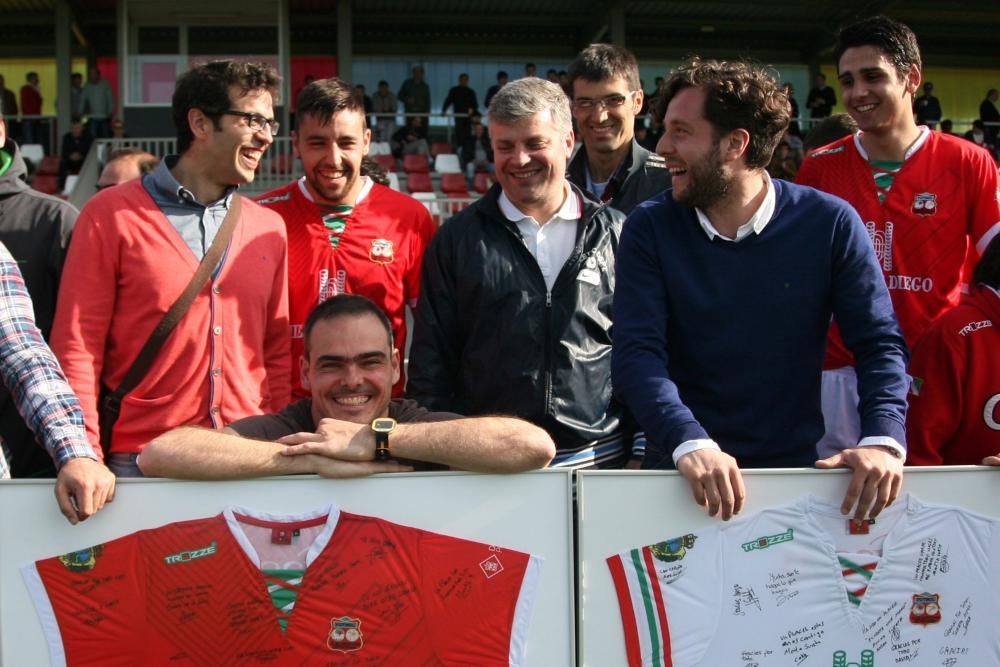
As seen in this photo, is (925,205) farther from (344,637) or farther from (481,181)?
(481,181)

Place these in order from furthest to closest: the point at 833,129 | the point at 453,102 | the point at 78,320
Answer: the point at 453,102
the point at 833,129
the point at 78,320

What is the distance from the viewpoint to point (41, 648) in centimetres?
261

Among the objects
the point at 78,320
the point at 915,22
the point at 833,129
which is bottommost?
the point at 78,320

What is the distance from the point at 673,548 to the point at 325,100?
86.4 inches

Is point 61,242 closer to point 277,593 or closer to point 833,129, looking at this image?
point 277,593

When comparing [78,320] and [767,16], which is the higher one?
[767,16]

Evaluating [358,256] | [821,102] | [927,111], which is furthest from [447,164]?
[358,256]

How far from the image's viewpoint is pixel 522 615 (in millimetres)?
2641

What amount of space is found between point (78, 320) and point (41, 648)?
3.47 feet

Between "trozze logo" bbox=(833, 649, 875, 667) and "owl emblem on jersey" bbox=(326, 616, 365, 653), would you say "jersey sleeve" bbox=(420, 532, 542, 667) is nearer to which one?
"owl emblem on jersey" bbox=(326, 616, 365, 653)

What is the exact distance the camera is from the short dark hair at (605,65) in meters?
4.28

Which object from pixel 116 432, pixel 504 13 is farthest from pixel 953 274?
pixel 504 13

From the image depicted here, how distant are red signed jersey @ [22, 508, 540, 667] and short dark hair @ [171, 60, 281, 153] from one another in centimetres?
159

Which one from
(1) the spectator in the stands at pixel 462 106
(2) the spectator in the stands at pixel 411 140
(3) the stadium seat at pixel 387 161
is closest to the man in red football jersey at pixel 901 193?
(3) the stadium seat at pixel 387 161
